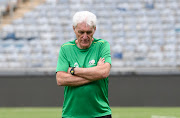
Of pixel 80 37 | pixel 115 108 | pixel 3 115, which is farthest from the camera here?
pixel 115 108

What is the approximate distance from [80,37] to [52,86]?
30.8ft

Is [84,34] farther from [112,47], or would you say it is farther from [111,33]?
[111,33]

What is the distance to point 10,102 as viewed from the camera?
1332cm

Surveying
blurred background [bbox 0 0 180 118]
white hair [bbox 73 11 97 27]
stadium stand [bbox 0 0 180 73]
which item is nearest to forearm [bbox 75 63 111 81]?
white hair [bbox 73 11 97 27]

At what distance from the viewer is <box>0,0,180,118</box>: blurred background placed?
12969mm

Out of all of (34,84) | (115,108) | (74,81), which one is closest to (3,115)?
(34,84)

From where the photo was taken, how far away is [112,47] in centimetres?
1490

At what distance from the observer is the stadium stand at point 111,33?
14.5 metres

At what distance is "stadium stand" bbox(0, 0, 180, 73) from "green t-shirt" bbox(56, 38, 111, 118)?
955cm

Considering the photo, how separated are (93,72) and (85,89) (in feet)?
0.58

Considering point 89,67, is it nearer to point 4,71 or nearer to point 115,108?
point 115,108

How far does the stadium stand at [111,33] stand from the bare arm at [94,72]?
957 centimetres

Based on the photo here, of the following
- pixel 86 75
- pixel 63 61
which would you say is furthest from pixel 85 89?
pixel 63 61

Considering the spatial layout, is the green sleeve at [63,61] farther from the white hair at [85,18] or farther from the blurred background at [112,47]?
the blurred background at [112,47]
